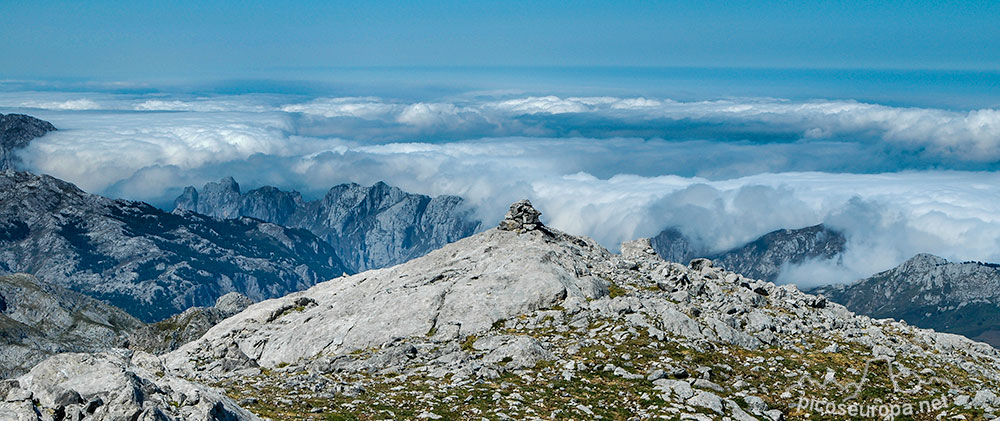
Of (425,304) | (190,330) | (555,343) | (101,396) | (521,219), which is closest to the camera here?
(101,396)

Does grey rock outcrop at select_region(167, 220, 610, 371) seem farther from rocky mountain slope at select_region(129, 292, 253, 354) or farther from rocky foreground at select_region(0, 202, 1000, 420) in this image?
rocky mountain slope at select_region(129, 292, 253, 354)

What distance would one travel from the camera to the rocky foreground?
37000 millimetres

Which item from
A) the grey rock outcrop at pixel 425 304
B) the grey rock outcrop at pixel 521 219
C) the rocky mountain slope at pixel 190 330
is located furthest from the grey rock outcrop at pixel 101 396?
the rocky mountain slope at pixel 190 330

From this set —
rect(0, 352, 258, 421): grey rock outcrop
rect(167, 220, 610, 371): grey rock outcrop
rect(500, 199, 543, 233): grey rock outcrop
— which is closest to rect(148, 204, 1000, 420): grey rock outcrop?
rect(167, 220, 610, 371): grey rock outcrop

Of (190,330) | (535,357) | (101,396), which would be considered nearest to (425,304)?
(535,357)

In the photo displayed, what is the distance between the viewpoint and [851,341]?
59312mm

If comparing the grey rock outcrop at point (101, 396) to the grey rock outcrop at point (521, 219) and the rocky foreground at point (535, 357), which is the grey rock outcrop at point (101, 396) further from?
the grey rock outcrop at point (521, 219)

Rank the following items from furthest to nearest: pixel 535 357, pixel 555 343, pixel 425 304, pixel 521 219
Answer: pixel 521 219
pixel 425 304
pixel 555 343
pixel 535 357

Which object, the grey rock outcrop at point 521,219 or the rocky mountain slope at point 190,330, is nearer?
the grey rock outcrop at point 521,219

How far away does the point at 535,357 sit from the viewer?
162 feet

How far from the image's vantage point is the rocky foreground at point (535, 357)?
121ft

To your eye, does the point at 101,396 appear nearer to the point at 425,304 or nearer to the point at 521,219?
the point at 425,304

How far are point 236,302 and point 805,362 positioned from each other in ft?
415

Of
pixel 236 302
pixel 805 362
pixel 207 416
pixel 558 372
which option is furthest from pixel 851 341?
pixel 236 302
